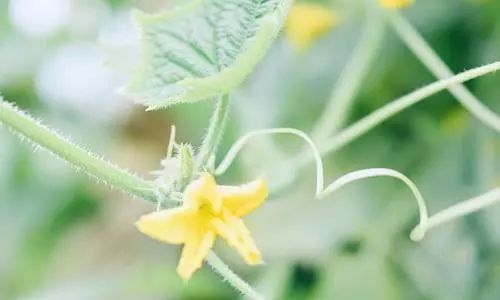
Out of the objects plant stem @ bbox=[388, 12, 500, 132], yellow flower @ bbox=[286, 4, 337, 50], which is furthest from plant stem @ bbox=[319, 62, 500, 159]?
yellow flower @ bbox=[286, 4, 337, 50]

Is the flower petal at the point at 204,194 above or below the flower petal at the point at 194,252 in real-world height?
above

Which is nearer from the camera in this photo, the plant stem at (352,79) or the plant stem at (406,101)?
the plant stem at (406,101)

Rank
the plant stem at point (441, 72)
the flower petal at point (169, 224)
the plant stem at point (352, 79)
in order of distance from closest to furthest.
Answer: the flower petal at point (169, 224) → the plant stem at point (441, 72) → the plant stem at point (352, 79)

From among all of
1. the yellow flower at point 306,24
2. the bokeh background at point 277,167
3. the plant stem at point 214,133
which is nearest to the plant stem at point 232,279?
the plant stem at point 214,133

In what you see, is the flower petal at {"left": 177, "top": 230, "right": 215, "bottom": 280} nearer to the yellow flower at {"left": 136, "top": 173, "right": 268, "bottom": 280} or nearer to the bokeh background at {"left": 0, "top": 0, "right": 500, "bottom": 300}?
the yellow flower at {"left": 136, "top": 173, "right": 268, "bottom": 280}

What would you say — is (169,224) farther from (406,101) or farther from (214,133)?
(406,101)

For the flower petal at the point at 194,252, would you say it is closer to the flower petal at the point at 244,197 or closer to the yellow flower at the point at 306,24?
the flower petal at the point at 244,197

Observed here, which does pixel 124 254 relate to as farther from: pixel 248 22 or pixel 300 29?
pixel 248 22
